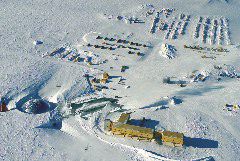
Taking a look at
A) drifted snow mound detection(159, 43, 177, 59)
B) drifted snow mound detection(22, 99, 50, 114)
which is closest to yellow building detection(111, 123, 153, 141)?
drifted snow mound detection(22, 99, 50, 114)

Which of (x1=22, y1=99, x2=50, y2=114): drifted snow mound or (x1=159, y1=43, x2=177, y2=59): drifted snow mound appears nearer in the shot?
(x1=22, y1=99, x2=50, y2=114): drifted snow mound

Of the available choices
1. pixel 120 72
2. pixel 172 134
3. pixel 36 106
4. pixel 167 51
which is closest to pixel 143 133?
pixel 172 134

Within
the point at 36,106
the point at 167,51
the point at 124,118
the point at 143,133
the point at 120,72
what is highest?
the point at 167,51

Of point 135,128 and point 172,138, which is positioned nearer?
point 172,138

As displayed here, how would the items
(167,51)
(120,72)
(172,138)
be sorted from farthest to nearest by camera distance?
(167,51) < (120,72) < (172,138)

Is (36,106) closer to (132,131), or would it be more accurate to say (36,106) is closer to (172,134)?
(132,131)

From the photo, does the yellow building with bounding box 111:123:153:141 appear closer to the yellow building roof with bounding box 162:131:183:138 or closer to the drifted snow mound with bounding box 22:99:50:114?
the yellow building roof with bounding box 162:131:183:138

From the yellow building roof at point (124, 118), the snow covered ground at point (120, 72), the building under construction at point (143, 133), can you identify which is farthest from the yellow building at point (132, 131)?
the yellow building roof at point (124, 118)

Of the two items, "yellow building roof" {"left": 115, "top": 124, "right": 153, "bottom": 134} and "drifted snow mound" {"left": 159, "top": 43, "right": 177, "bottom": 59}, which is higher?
"drifted snow mound" {"left": 159, "top": 43, "right": 177, "bottom": 59}
